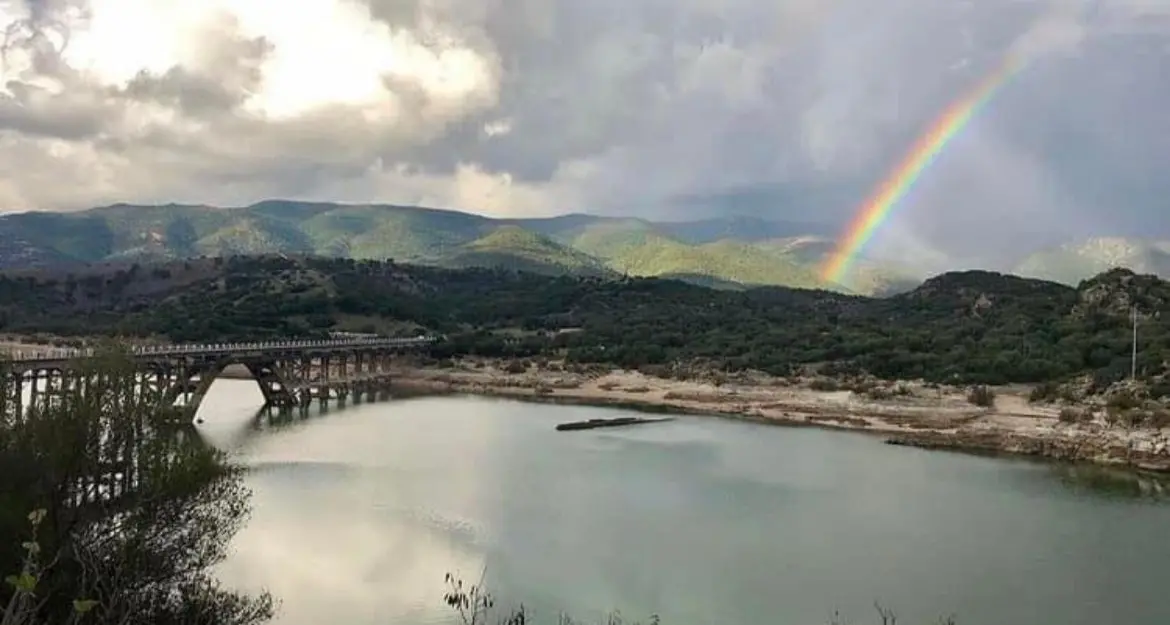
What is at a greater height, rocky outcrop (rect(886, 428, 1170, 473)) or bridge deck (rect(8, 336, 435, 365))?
bridge deck (rect(8, 336, 435, 365))

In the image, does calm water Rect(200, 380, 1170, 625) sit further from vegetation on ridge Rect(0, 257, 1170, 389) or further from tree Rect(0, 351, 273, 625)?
vegetation on ridge Rect(0, 257, 1170, 389)

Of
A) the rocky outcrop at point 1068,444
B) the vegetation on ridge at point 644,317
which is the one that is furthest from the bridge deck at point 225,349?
the rocky outcrop at point 1068,444

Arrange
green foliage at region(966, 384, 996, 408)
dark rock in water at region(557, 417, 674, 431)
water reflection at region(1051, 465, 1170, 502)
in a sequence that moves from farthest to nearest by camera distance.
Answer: green foliage at region(966, 384, 996, 408), dark rock in water at region(557, 417, 674, 431), water reflection at region(1051, 465, 1170, 502)

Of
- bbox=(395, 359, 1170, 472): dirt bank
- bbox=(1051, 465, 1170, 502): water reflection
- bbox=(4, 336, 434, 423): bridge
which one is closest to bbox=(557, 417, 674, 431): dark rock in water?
bbox=(395, 359, 1170, 472): dirt bank

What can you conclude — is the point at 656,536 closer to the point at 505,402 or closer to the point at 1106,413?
the point at 1106,413

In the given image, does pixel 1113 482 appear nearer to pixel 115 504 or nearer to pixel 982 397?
pixel 982 397

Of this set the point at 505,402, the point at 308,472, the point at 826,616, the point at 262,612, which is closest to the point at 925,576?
the point at 826,616
